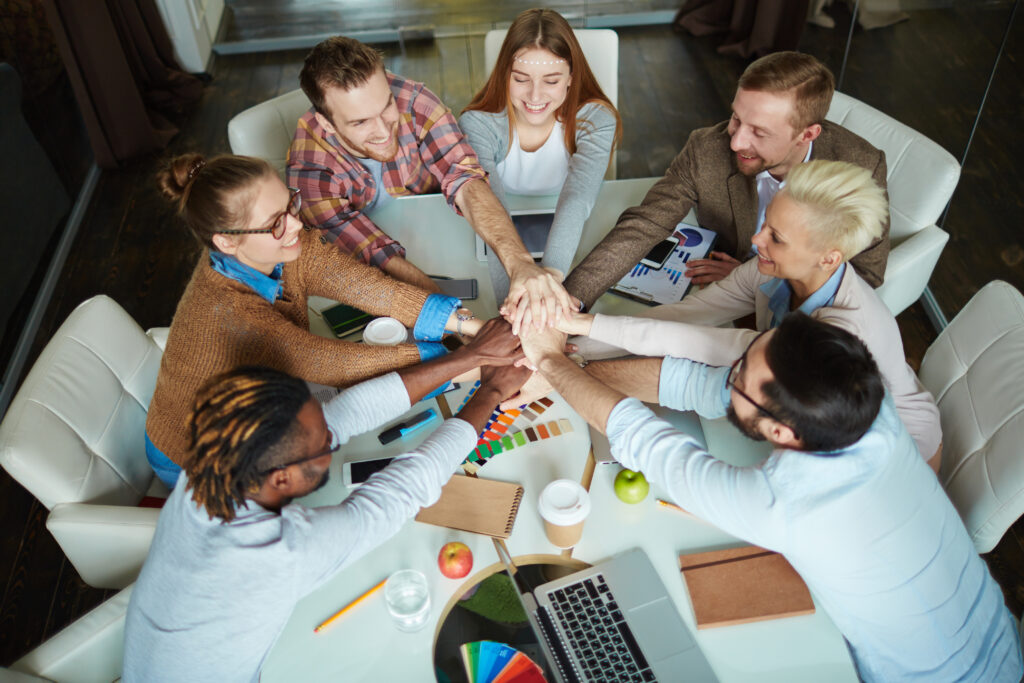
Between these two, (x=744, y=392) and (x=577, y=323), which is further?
(x=577, y=323)

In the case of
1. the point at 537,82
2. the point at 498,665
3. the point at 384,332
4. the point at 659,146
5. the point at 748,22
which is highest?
the point at 537,82

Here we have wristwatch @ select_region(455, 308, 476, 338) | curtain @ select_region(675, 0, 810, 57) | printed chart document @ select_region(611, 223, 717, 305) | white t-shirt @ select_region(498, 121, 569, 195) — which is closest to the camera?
wristwatch @ select_region(455, 308, 476, 338)

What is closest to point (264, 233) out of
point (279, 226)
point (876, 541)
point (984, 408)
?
point (279, 226)

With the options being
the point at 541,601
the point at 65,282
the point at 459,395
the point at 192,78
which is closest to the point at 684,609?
the point at 541,601

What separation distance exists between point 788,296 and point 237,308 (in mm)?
1277

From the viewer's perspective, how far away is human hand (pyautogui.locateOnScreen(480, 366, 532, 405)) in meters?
1.73

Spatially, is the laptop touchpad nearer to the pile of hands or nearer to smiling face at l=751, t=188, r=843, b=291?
the pile of hands

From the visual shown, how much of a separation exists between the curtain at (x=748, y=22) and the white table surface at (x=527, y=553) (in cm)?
350

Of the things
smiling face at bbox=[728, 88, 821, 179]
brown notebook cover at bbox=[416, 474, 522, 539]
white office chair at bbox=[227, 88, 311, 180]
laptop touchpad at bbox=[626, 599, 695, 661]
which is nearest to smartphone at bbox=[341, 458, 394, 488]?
brown notebook cover at bbox=[416, 474, 522, 539]

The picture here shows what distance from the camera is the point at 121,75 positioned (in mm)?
3688

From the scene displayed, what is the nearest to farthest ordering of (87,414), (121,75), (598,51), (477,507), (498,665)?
(498,665)
(477,507)
(87,414)
(598,51)
(121,75)

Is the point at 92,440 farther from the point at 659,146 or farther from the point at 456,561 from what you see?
the point at 659,146

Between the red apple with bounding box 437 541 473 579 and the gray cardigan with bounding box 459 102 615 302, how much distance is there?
3.07 ft

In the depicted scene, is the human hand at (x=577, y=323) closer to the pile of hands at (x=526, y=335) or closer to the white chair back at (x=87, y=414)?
the pile of hands at (x=526, y=335)
